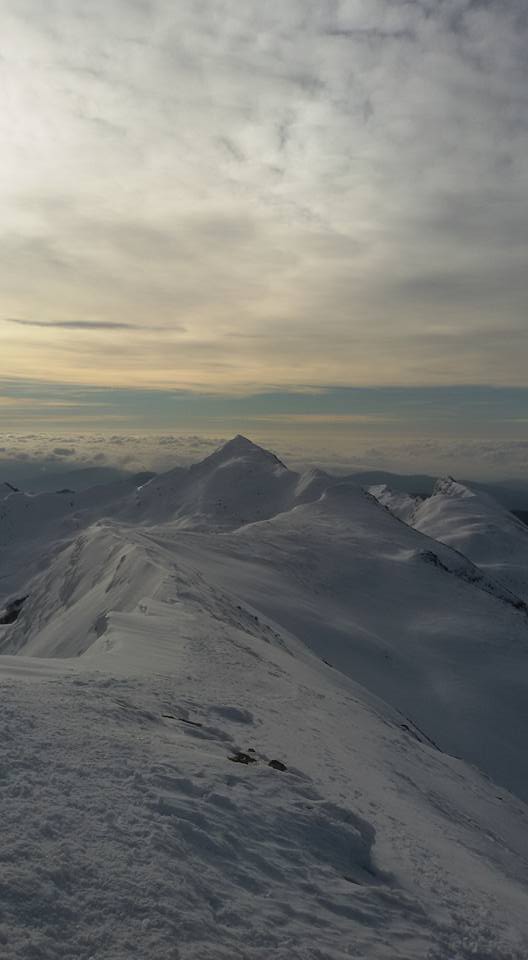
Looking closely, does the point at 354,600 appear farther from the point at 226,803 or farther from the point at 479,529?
the point at 479,529

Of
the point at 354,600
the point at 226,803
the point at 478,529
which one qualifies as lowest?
the point at 478,529

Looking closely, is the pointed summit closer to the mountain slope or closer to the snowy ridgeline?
the mountain slope

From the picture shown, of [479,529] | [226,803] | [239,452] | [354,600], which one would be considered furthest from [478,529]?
[226,803]

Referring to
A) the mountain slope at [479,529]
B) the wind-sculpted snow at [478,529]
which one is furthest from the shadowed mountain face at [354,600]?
the mountain slope at [479,529]

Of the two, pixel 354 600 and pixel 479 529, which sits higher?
pixel 354 600

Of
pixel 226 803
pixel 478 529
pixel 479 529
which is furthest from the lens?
pixel 478 529

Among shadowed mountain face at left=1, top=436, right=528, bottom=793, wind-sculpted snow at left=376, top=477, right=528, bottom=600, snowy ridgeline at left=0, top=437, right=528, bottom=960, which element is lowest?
wind-sculpted snow at left=376, top=477, right=528, bottom=600

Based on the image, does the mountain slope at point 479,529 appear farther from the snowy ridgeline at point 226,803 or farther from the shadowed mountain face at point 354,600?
the snowy ridgeline at point 226,803

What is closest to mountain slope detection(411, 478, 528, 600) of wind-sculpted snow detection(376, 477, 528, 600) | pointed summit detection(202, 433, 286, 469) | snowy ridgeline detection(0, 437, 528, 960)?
wind-sculpted snow detection(376, 477, 528, 600)

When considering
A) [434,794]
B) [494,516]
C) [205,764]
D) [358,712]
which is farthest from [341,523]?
[494,516]

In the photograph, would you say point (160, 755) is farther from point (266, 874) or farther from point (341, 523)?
point (341, 523)

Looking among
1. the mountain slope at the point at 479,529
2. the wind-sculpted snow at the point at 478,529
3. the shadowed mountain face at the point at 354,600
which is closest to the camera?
the shadowed mountain face at the point at 354,600
